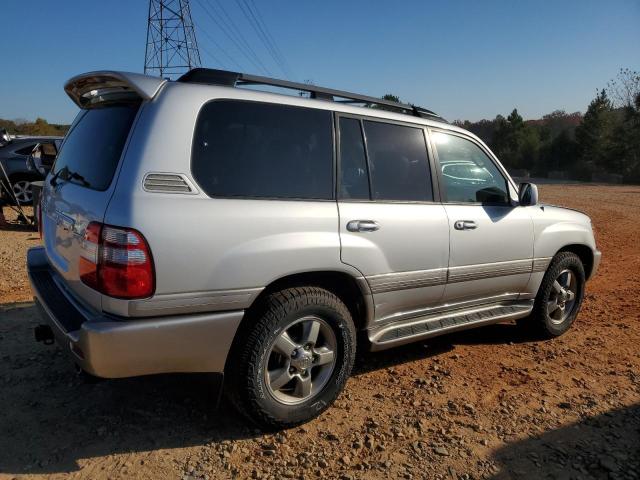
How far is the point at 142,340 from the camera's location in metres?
2.38

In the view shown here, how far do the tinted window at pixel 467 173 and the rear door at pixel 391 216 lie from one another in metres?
0.18

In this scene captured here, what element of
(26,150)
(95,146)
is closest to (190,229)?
(95,146)

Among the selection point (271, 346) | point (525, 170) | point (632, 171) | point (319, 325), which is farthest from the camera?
point (525, 170)

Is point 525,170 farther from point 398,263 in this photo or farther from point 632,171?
point 398,263

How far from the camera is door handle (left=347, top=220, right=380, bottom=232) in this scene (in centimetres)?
302

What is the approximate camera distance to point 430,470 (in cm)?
263

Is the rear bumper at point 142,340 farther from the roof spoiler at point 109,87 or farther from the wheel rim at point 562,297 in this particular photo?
the wheel rim at point 562,297

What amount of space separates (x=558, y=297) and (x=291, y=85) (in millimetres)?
3138

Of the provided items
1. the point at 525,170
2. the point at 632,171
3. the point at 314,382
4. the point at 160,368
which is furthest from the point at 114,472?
the point at 525,170

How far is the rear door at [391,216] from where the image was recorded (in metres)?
3.10

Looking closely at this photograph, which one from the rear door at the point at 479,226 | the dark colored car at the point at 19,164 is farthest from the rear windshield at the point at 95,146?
the dark colored car at the point at 19,164

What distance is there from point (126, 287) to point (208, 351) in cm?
54

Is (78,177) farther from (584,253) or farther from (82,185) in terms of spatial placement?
(584,253)

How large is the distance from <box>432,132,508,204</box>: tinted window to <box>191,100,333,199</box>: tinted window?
3.52 ft
